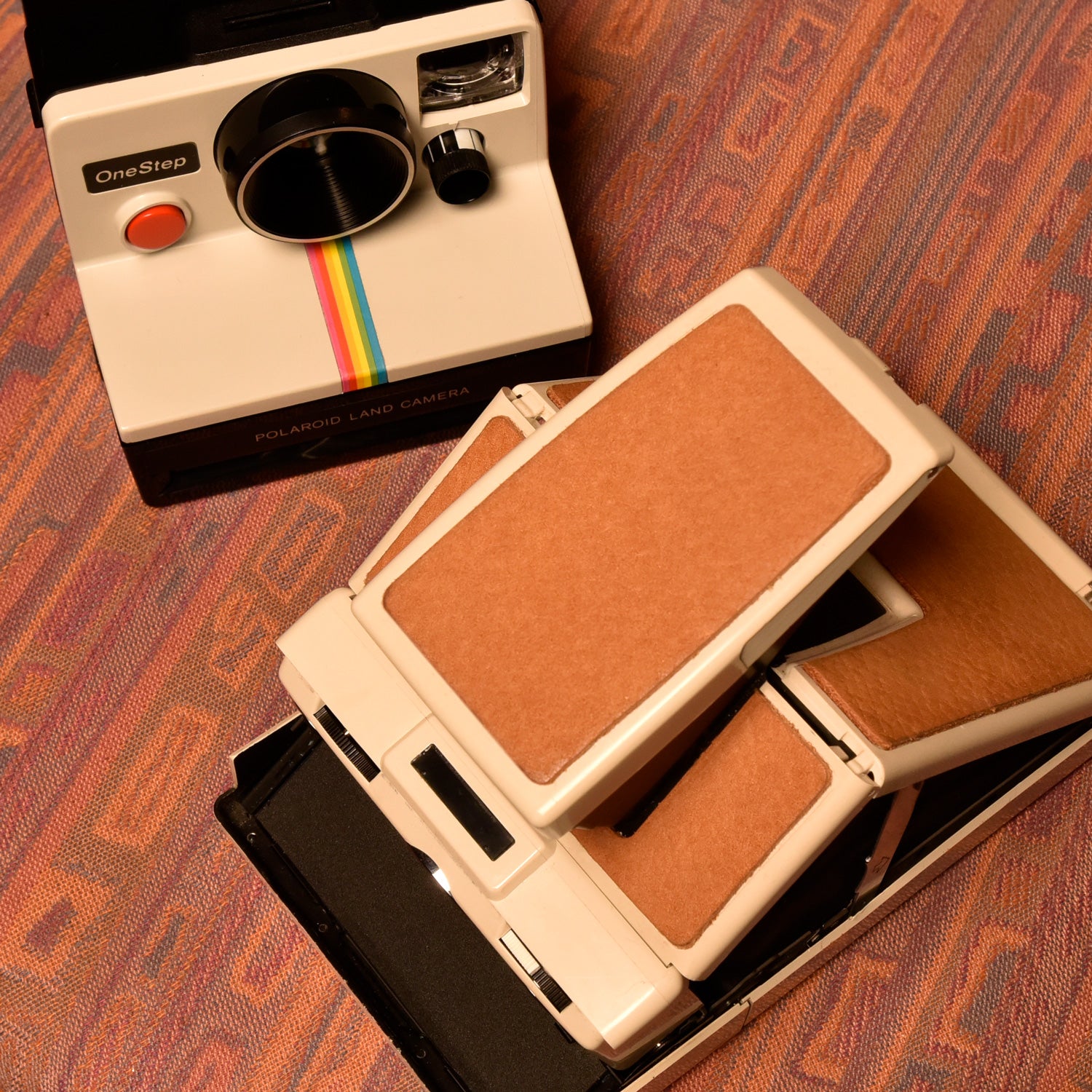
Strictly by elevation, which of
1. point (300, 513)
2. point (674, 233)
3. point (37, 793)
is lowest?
point (37, 793)

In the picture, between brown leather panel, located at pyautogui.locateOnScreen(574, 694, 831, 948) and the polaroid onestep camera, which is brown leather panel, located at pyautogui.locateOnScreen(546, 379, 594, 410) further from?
brown leather panel, located at pyautogui.locateOnScreen(574, 694, 831, 948)

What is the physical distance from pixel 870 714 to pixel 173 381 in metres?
0.84

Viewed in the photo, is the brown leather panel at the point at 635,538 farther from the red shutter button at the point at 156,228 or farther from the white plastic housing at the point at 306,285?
the red shutter button at the point at 156,228

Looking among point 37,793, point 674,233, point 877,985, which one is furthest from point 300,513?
point 877,985

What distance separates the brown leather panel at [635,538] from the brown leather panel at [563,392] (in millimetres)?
313

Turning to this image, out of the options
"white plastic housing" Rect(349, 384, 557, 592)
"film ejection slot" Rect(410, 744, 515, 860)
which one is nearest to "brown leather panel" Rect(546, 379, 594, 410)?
"white plastic housing" Rect(349, 384, 557, 592)

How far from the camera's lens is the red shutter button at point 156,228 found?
4.56 ft

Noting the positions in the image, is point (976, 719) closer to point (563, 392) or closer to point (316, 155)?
point (563, 392)

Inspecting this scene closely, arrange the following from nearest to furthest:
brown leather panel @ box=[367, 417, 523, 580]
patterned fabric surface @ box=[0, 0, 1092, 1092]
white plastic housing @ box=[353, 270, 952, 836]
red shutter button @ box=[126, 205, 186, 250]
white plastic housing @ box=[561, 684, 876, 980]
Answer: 1. white plastic housing @ box=[353, 270, 952, 836]
2. white plastic housing @ box=[561, 684, 876, 980]
3. brown leather panel @ box=[367, 417, 523, 580]
4. red shutter button @ box=[126, 205, 186, 250]
5. patterned fabric surface @ box=[0, 0, 1092, 1092]

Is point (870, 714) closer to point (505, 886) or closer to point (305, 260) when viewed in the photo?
point (505, 886)

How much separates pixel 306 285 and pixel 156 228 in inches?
6.8

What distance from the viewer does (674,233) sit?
1.84 m

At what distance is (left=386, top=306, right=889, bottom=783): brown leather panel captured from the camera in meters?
0.94

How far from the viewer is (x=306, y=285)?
1.47 meters
